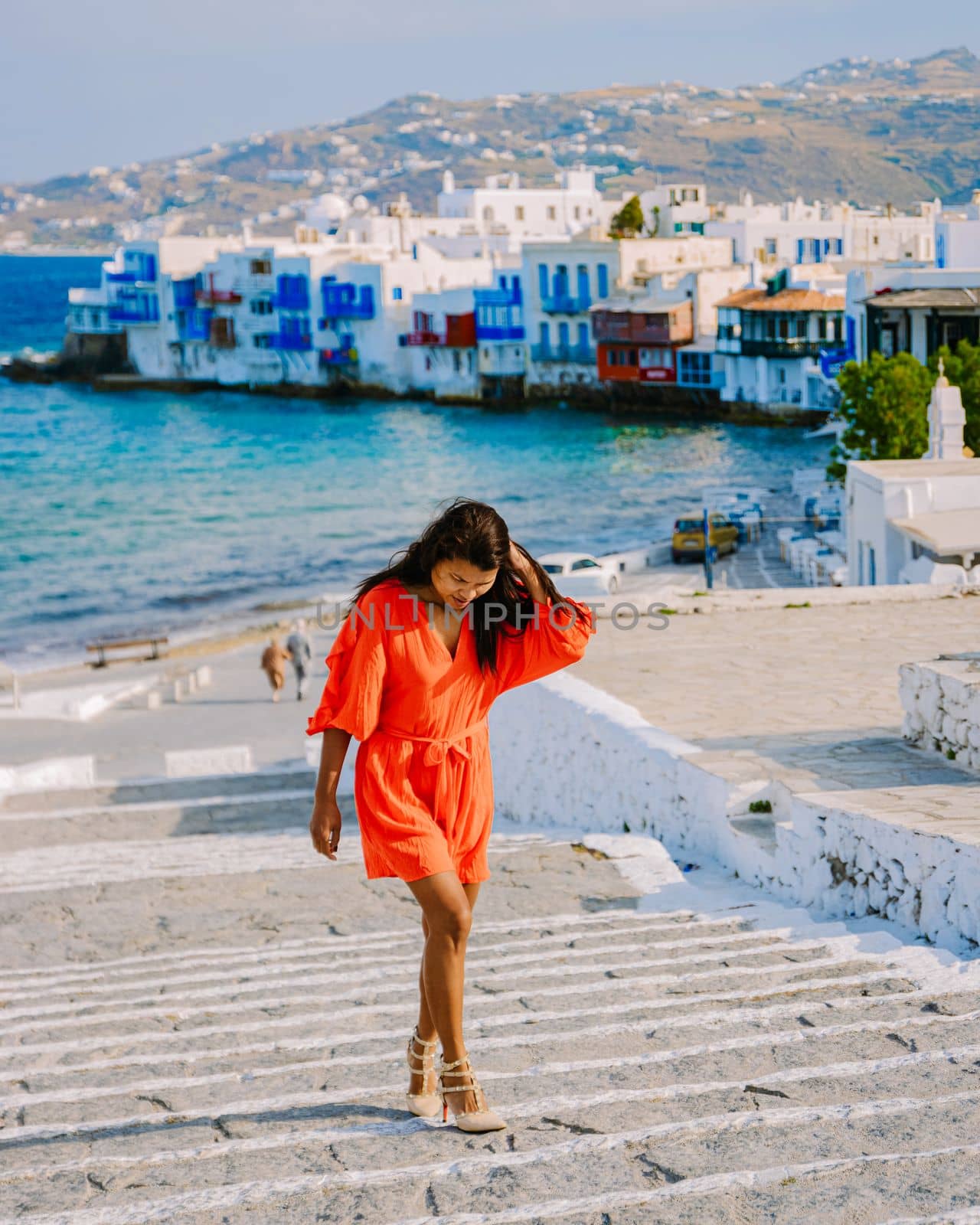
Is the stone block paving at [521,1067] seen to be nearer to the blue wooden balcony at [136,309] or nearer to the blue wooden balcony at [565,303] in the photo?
the blue wooden balcony at [565,303]

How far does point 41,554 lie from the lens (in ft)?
143

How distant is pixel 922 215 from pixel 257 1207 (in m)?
73.0

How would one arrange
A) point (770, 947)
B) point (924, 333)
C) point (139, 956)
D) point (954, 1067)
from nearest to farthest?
A: point (954, 1067)
point (770, 947)
point (139, 956)
point (924, 333)

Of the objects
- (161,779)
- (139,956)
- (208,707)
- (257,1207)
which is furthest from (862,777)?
(208,707)

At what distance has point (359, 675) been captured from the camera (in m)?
3.33

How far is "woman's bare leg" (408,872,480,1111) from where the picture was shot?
3309 mm

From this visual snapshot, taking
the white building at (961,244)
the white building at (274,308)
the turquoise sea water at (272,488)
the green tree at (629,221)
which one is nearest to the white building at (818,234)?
the green tree at (629,221)

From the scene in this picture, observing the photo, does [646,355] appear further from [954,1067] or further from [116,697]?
[954,1067]

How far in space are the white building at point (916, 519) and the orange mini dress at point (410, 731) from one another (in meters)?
9.41

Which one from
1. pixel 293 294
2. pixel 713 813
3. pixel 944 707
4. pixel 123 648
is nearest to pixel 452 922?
pixel 713 813

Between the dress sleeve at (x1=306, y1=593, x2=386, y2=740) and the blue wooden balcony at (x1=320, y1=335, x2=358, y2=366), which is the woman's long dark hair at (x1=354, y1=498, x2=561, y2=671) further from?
the blue wooden balcony at (x1=320, y1=335, x2=358, y2=366)

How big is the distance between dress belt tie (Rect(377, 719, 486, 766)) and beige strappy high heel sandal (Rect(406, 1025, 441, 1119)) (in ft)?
1.93

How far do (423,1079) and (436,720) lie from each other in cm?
76

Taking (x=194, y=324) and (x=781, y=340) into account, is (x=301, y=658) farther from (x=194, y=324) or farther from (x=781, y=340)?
(x=194, y=324)
